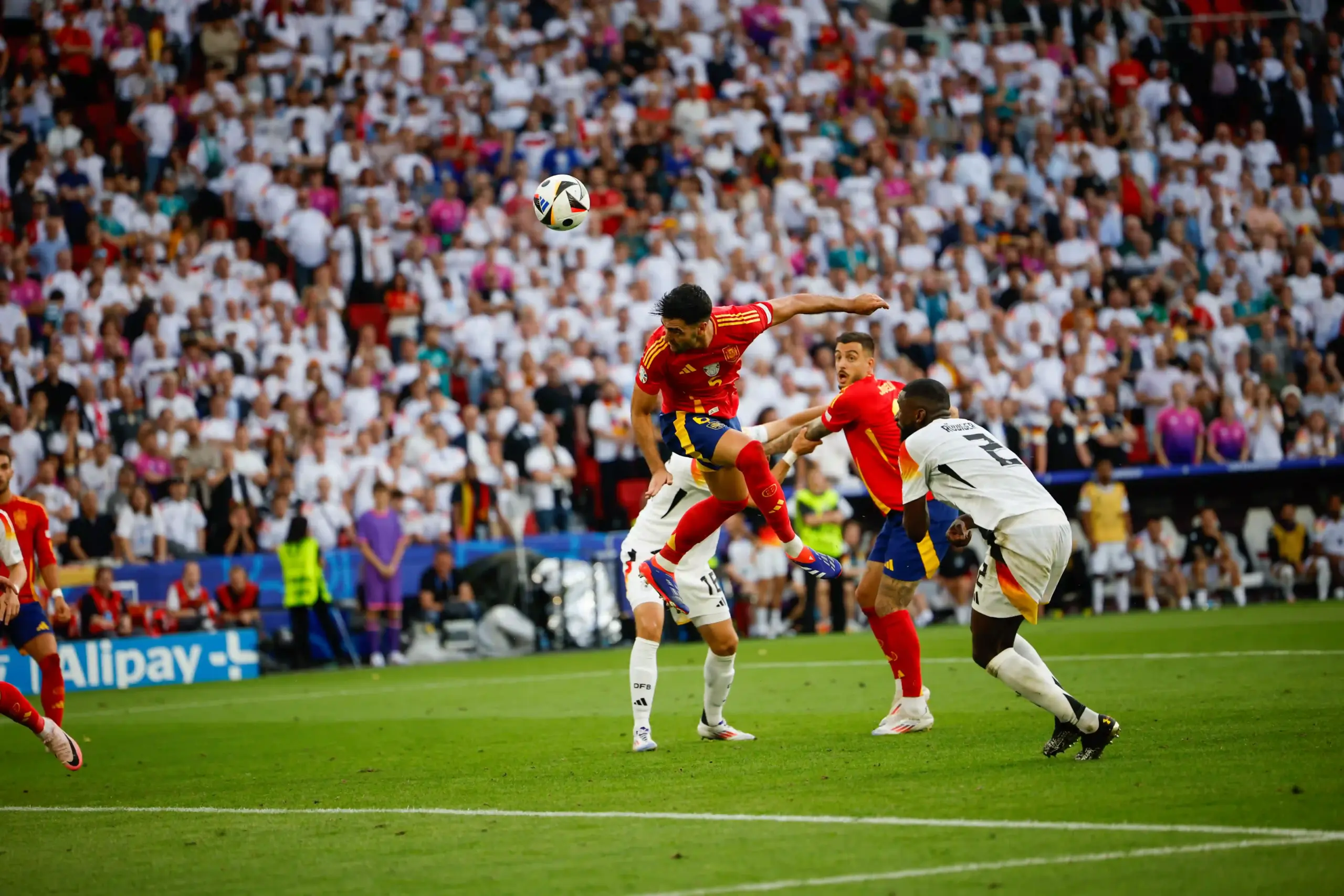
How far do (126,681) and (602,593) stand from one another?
618cm

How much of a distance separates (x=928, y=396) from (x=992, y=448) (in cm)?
45

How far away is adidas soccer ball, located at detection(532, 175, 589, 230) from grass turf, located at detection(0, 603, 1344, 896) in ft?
12.6

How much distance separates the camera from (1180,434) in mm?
24750

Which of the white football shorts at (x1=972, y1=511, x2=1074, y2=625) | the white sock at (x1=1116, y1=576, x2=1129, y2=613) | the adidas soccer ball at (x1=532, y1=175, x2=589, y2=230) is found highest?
the adidas soccer ball at (x1=532, y1=175, x2=589, y2=230)

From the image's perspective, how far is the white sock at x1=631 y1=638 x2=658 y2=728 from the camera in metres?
10.7

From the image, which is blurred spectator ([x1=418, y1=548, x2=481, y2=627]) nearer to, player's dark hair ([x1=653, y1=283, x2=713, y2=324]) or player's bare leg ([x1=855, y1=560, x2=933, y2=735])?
player's bare leg ([x1=855, y1=560, x2=933, y2=735])

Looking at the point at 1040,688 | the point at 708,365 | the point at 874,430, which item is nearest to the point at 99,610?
the point at 708,365

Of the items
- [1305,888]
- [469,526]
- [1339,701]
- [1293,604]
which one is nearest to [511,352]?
[469,526]

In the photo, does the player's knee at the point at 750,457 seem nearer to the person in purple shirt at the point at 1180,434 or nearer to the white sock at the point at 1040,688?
the white sock at the point at 1040,688

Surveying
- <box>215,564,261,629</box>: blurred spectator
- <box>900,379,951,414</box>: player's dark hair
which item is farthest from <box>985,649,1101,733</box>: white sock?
<box>215,564,261,629</box>: blurred spectator

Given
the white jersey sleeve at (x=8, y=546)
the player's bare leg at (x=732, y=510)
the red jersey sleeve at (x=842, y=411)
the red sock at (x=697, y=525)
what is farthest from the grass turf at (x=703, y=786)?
the red jersey sleeve at (x=842, y=411)

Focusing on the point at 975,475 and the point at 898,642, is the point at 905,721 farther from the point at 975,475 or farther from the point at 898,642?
the point at 975,475

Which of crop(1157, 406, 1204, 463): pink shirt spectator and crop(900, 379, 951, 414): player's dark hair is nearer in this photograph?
crop(900, 379, 951, 414): player's dark hair

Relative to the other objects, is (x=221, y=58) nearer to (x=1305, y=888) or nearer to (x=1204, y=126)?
(x=1204, y=126)
